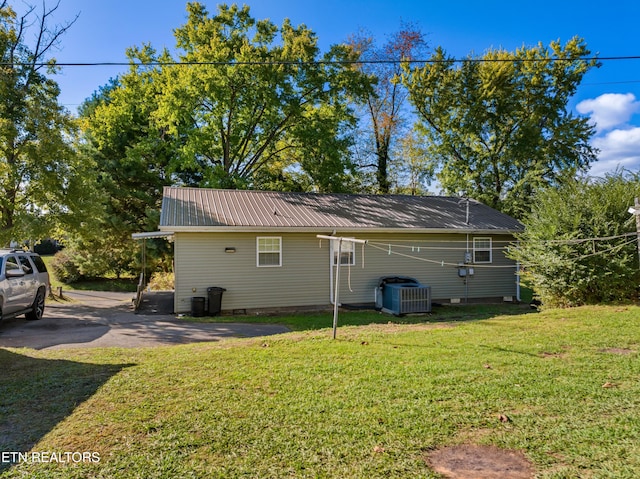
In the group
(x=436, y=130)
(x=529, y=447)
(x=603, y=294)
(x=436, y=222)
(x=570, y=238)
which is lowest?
(x=529, y=447)

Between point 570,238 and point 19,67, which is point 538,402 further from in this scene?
point 19,67

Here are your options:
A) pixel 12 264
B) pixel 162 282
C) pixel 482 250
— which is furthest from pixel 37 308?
pixel 482 250

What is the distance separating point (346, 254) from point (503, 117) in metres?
17.9

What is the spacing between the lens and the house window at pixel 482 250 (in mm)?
14172

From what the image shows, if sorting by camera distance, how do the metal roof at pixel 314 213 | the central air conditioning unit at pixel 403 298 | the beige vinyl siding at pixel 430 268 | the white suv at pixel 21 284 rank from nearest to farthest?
the white suv at pixel 21 284 → the central air conditioning unit at pixel 403 298 → the metal roof at pixel 314 213 → the beige vinyl siding at pixel 430 268

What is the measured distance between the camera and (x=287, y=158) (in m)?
24.5

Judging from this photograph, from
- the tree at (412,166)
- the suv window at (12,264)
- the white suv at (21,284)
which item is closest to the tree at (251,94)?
the tree at (412,166)

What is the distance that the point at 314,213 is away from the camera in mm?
13438

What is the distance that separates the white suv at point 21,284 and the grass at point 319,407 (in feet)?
8.18

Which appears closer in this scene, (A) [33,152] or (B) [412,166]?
(A) [33,152]

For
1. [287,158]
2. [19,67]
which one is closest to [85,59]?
[19,67]

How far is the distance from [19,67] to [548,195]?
58.5ft

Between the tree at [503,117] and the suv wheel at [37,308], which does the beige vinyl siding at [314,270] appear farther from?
the tree at [503,117]

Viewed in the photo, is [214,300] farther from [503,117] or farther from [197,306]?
[503,117]
